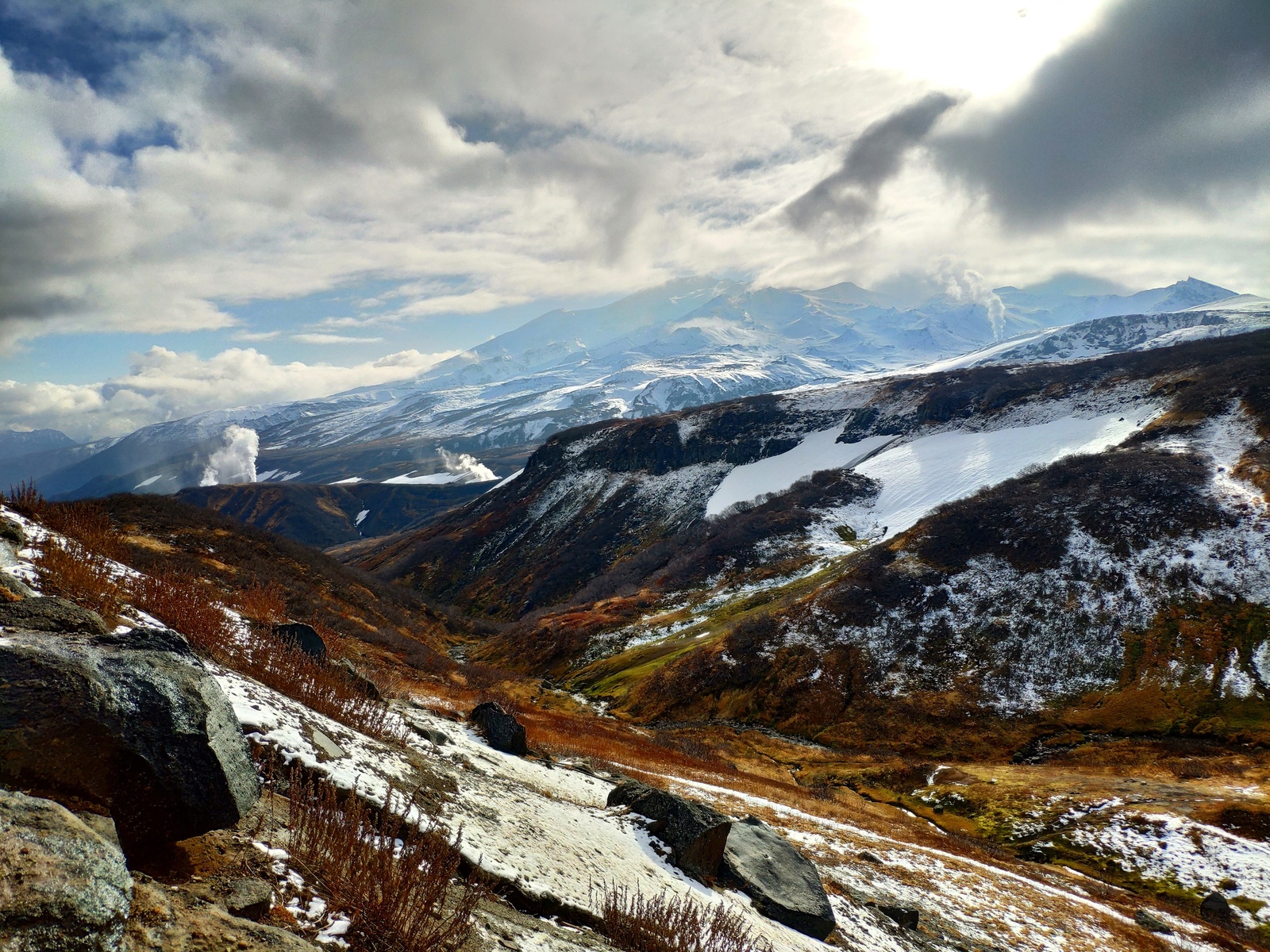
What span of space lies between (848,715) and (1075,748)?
648 inches

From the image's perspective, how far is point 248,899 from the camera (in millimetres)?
4562

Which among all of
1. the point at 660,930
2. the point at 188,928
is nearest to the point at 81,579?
the point at 188,928

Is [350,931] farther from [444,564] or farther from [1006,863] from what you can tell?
[444,564]

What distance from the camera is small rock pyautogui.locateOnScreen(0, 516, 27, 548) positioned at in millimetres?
11586

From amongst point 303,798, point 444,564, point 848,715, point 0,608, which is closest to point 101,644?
point 0,608

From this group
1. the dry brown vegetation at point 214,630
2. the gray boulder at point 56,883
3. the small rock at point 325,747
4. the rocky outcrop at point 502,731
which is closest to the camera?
the gray boulder at point 56,883

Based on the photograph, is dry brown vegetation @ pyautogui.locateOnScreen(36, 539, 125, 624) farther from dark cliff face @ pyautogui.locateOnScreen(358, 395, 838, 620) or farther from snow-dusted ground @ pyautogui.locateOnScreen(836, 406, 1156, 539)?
dark cliff face @ pyautogui.locateOnScreen(358, 395, 838, 620)

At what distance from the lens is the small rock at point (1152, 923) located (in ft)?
67.3

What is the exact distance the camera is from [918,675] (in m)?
54.8

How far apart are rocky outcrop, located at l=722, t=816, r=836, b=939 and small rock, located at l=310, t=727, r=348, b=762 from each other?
25.9 ft

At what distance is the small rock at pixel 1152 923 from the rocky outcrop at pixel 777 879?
58.4 ft

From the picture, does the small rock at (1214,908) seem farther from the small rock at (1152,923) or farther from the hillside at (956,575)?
the hillside at (956,575)

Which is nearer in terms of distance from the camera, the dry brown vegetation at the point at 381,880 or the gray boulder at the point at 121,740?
the gray boulder at the point at 121,740

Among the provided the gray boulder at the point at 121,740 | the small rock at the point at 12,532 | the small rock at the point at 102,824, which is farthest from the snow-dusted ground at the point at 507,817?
the small rock at the point at 12,532
